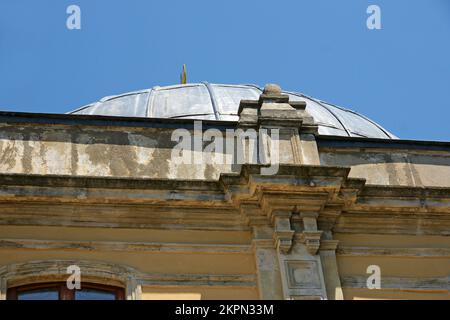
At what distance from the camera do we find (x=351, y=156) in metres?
14.6

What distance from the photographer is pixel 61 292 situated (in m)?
12.4

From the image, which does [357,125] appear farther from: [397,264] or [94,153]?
[94,153]

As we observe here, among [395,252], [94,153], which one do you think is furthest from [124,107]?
[395,252]

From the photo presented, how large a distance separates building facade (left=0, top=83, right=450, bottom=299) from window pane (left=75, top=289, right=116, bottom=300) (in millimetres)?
18

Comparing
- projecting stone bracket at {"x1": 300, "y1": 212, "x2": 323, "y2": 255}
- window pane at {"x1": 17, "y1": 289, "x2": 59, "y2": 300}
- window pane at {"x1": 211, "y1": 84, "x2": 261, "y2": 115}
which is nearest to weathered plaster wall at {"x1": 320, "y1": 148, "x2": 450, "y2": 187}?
projecting stone bracket at {"x1": 300, "y1": 212, "x2": 323, "y2": 255}

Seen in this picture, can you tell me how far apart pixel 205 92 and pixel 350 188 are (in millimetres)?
7121

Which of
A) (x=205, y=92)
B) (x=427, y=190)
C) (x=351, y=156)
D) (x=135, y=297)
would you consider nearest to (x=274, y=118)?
(x=351, y=156)

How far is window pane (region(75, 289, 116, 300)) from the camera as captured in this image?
40.9 feet

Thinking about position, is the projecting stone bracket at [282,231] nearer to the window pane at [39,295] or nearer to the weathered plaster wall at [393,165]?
the weathered plaster wall at [393,165]

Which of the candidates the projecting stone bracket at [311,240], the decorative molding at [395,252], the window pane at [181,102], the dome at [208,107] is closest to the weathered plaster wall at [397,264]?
the decorative molding at [395,252]

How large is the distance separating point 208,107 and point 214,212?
5788 mm

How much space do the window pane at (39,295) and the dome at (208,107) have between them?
250 inches

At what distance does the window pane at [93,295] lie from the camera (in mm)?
12477
